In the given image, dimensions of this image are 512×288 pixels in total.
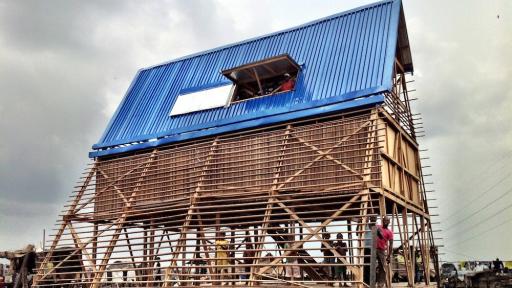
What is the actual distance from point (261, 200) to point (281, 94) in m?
3.61

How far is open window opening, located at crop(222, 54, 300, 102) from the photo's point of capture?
52.9ft

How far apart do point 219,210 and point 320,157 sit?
370cm

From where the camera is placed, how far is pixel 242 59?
18328 mm

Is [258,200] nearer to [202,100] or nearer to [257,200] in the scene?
[257,200]

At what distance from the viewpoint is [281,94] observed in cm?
1581

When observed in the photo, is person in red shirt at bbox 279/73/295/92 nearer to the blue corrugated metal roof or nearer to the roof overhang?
the blue corrugated metal roof

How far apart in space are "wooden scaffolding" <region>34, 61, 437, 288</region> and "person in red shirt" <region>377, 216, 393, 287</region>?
22cm

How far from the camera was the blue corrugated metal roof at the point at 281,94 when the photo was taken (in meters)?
14.6

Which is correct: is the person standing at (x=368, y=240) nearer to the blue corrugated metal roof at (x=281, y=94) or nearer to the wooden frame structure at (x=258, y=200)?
the wooden frame structure at (x=258, y=200)

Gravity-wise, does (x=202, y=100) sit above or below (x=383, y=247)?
above

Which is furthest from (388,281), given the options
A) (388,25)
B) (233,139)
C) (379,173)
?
(388,25)

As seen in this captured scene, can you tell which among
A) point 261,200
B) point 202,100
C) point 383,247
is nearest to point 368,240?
point 383,247

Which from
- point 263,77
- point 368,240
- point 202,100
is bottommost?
point 368,240

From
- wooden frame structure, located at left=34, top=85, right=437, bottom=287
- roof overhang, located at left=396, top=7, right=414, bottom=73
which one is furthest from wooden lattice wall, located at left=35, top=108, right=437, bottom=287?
roof overhang, located at left=396, top=7, right=414, bottom=73
